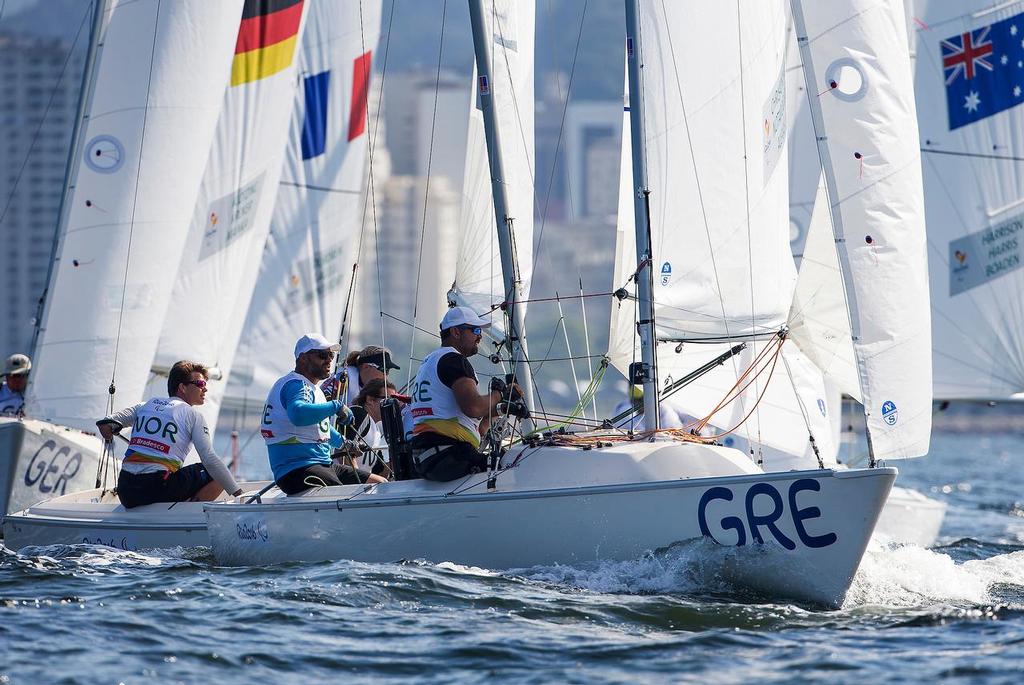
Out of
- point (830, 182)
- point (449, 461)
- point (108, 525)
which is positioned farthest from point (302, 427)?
point (830, 182)

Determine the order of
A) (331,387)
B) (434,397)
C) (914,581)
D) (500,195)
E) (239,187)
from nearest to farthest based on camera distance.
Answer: (914,581) < (434,397) < (500,195) < (331,387) < (239,187)

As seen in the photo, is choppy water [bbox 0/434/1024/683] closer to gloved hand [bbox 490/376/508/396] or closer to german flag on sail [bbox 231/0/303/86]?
gloved hand [bbox 490/376/508/396]

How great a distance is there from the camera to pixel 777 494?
19.9ft

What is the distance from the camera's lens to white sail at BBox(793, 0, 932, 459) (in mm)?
6719

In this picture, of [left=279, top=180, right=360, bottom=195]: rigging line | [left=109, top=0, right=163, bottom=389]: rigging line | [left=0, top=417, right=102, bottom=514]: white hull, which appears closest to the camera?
[left=0, top=417, right=102, bottom=514]: white hull

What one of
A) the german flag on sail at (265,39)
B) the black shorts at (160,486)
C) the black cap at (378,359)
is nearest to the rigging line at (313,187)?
the german flag on sail at (265,39)

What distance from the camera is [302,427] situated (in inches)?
291

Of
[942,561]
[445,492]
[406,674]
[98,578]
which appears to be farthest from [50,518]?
[942,561]

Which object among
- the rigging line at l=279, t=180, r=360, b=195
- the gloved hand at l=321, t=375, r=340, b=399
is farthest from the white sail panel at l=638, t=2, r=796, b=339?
the rigging line at l=279, t=180, r=360, b=195

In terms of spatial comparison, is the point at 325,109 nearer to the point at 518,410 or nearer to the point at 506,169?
the point at 506,169

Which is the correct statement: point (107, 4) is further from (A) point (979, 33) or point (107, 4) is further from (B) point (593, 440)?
(A) point (979, 33)

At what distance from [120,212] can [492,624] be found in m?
5.68

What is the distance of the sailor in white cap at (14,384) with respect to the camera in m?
10.5

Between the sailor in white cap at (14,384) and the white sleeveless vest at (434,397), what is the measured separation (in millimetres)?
4535
